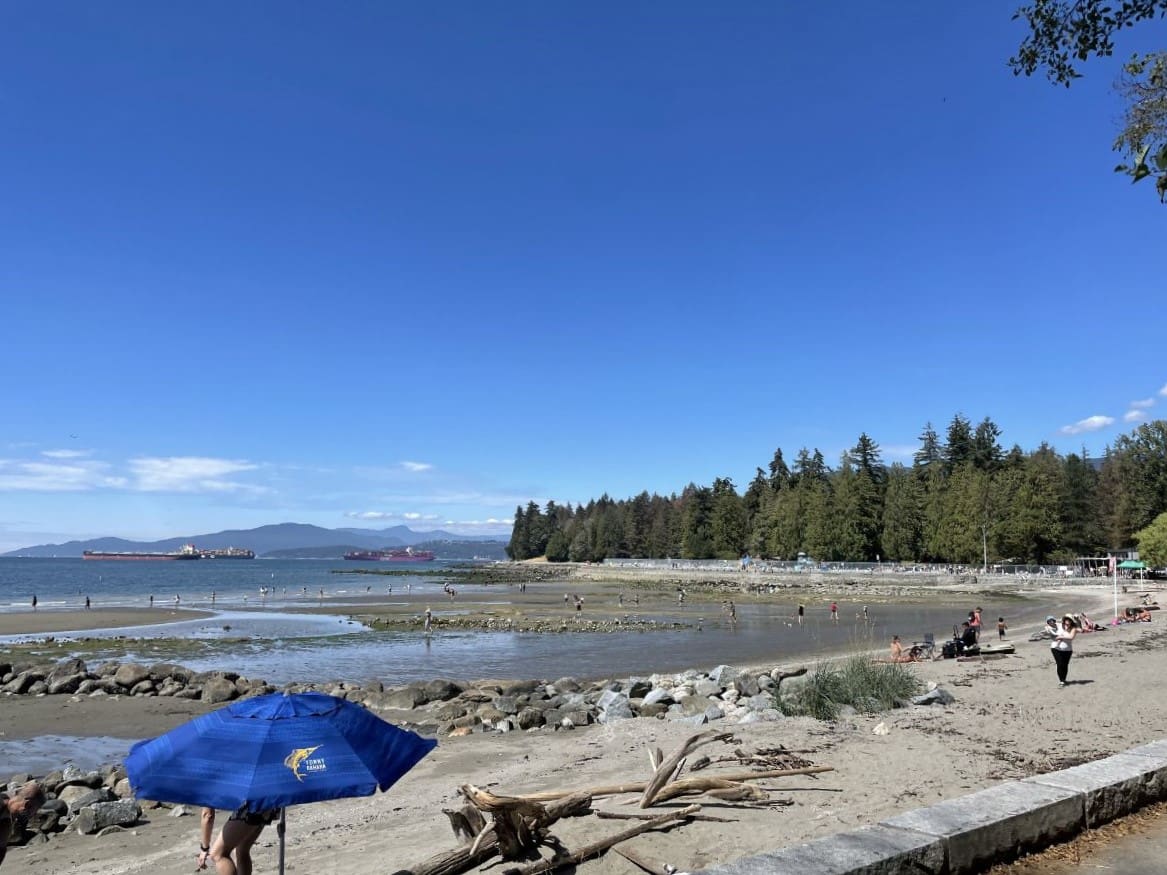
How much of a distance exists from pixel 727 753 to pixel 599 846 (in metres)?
4.19

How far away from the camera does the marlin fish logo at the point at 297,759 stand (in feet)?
16.0

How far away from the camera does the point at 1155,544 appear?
67625 millimetres

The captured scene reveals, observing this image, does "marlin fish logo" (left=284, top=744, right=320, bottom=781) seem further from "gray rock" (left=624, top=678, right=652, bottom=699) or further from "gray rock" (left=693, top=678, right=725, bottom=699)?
"gray rock" (left=624, top=678, right=652, bottom=699)

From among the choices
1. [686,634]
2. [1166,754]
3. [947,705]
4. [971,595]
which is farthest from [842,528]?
[1166,754]

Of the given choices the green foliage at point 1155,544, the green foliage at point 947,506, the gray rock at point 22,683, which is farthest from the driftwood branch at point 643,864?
the green foliage at point 947,506

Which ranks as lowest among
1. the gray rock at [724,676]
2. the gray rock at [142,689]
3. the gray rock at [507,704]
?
the gray rock at [142,689]

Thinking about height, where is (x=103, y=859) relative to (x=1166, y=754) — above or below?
below

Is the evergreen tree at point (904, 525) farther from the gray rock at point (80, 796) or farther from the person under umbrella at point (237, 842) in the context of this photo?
the person under umbrella at point (237, 842)

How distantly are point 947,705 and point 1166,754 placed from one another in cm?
796

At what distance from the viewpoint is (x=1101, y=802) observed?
5516 mm

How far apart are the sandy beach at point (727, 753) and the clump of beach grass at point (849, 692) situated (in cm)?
48

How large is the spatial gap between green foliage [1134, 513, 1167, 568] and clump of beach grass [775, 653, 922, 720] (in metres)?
68.2

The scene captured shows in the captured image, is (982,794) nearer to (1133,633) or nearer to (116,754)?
(116,754)

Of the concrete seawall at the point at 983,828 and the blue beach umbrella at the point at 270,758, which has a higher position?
the blue beach umbrella at the point at 270,758
